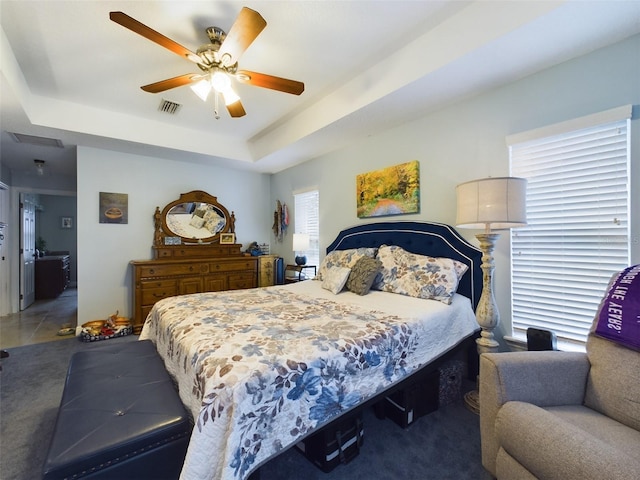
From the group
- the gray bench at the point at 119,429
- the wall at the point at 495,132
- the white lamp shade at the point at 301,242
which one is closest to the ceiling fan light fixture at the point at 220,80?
the wall at the point at 495,132

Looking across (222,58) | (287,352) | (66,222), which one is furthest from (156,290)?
(66,222)

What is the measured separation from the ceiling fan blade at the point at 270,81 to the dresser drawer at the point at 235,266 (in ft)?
9.20

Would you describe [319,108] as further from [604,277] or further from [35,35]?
[604,277]

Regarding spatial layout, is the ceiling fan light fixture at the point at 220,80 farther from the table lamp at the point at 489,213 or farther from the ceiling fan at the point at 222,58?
the table lamp at the point at 489,213

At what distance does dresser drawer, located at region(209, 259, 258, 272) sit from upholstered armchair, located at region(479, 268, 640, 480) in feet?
12.0

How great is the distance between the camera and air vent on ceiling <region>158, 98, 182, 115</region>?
304 cm

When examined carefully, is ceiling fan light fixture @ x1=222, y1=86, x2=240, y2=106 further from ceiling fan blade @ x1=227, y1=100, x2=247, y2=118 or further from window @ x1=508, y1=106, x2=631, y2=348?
window @ x1=508, y1=106, x2=631, y2=348

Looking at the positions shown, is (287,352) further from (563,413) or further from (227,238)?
(227,238)

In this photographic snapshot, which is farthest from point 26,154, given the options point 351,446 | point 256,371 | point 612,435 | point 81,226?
point 612,435

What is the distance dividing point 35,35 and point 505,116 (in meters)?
3.66

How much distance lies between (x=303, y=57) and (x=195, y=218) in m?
3.05

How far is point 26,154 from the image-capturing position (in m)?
3.93

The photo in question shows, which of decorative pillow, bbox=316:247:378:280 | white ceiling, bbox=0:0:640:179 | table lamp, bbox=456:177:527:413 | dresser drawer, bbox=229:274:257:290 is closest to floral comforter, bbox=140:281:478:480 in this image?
table lamp, bbox=456:177:527:413

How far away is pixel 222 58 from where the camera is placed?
1908 mm
